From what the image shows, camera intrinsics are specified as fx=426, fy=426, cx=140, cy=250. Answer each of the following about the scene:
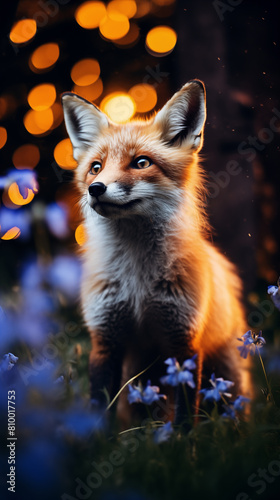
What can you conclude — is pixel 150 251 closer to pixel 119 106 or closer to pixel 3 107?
pixel 119 106

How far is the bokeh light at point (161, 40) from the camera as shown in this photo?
1933mm

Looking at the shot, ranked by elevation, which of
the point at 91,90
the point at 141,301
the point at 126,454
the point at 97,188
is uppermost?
the point at 91,90

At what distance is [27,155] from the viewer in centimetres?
226

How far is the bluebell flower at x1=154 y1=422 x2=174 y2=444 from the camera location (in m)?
1.44

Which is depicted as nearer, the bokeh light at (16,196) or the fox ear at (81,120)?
the fox ear at (81,120)

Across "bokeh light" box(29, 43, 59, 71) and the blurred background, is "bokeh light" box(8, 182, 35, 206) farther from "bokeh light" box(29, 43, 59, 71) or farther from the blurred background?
"bokeh light" box(29, 43, 59, 71)

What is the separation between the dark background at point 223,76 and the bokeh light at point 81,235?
0.25 m

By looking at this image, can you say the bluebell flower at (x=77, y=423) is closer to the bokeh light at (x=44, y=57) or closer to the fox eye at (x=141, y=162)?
the fox eye at (x=141, y=162)

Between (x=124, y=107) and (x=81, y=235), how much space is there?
0.63 m

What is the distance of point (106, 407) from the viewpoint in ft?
5.39

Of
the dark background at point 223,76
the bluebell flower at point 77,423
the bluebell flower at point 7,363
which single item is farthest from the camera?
the dark background at point 223,76

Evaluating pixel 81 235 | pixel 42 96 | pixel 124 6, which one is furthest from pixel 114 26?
pixel 81 235

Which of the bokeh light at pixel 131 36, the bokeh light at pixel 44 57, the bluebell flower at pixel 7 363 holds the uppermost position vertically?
the bokeh light at pixel 131 36

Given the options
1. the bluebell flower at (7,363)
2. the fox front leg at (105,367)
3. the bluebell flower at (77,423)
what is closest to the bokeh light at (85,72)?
the fox front leg at (105,367)
